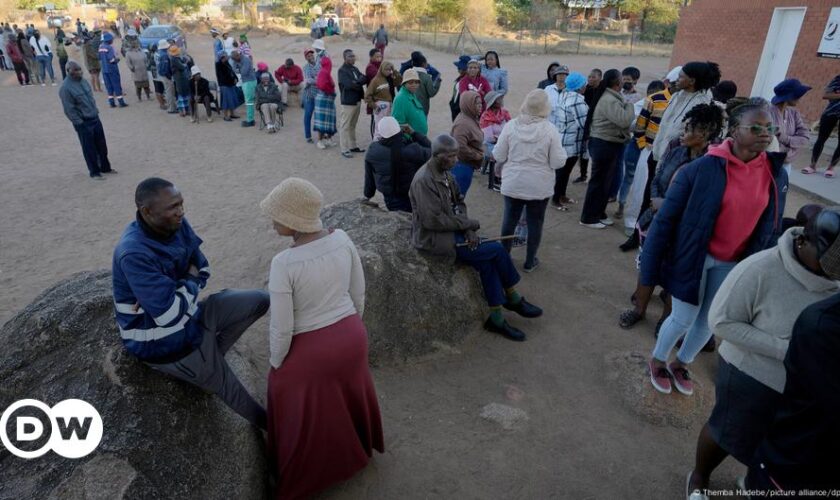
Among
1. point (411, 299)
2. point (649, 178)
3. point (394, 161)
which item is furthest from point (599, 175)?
point (411, 299)

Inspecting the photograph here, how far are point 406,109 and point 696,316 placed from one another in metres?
4.67

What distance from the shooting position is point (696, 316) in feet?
11.4

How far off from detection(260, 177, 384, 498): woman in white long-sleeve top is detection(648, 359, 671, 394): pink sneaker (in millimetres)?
2090

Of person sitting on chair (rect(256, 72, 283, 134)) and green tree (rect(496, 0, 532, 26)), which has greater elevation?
green tree (rect(496, 0, 532, 26))

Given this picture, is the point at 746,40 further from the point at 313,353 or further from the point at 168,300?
the point at 168,300

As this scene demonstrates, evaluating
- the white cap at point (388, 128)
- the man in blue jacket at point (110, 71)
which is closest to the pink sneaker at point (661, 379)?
the white cap at point (388, 128)

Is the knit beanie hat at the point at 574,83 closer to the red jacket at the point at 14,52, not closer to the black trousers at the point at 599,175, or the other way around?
the black trousers at the point at 599,175

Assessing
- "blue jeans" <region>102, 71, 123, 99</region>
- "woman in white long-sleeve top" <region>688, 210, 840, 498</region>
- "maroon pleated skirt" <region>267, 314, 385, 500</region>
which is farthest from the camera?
"blue jeans" <region>102, 71, 123, 99</region>

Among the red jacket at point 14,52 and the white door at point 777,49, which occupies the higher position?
the white door at point 777,49

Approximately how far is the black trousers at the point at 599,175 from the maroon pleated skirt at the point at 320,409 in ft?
14.3

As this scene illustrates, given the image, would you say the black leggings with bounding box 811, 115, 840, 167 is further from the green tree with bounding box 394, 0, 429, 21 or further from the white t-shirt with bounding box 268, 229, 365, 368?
the green tree with bounding box 394, 0, 429, 21

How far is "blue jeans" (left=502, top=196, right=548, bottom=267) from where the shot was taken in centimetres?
513

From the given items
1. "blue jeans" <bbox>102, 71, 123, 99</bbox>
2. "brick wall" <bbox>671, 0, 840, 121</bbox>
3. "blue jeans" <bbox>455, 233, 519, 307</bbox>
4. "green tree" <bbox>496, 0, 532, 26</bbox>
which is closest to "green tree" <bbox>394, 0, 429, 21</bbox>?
"green tree" <bbox>496, 0, 532, 26</bbox>

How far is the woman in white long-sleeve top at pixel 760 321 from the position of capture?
6.82 ft
